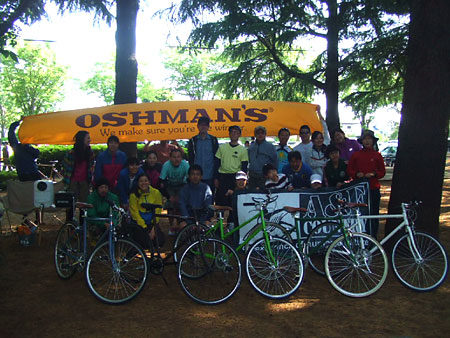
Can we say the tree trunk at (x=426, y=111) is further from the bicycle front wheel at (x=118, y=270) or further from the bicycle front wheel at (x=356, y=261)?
the bicycle front wheel at (x=118, y=270)

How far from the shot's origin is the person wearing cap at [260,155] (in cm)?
679

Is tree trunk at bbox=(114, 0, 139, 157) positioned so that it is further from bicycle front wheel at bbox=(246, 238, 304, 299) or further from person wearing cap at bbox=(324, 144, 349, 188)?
bicycle front wheel at bbox=(246, 238, 304, 299)

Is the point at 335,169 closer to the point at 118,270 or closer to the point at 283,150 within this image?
the point at 283,150

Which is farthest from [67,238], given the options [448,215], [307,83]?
[307,83]

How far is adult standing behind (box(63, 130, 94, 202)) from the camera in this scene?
23.3 feet

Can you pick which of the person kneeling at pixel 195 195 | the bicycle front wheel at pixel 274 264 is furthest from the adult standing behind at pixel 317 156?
the bicycle front wheel at pixel 274 264

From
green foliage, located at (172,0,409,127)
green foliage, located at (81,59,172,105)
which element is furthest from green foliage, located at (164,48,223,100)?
green foliage, located at (172,0,409,127)

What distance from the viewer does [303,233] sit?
5992 mm

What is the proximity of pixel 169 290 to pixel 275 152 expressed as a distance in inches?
116

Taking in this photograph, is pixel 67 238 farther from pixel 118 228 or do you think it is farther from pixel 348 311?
pixel 348 311

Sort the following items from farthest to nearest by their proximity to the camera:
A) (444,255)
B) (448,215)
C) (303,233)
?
(448,215)
(303,233)
(444,255)

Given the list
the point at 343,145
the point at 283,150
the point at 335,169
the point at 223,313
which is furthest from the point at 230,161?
the point at 223,313

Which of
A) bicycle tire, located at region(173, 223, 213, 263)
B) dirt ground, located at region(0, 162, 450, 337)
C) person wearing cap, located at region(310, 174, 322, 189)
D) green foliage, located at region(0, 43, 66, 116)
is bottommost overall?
dirt ground, located at region(0, 162, 450, 337)

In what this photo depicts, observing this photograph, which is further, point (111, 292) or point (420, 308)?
point (111, 292)
